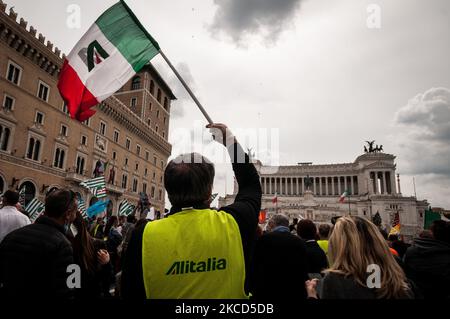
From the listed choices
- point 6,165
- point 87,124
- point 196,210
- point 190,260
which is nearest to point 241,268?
point 190,260

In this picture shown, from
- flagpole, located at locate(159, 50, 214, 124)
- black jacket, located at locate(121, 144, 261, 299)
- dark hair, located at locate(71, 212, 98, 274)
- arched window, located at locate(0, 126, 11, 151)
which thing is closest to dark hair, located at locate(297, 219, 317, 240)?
flagpole, located at locate(159, 50, 214, 124)

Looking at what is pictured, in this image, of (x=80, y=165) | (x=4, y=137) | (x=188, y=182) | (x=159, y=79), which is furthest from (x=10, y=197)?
(x=159, y=79)

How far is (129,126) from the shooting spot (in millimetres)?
35625

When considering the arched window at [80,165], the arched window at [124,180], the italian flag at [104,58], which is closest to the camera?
the italian flag at [104,58]

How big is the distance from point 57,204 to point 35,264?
628mm

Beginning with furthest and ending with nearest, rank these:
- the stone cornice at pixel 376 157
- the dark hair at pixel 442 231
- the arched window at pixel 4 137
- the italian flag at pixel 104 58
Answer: the stone cornice at pixel 376 157 < the arched window at pixel 4 137 < the italian flag at pixel 104 58 < the dark hair at pixel 442 231

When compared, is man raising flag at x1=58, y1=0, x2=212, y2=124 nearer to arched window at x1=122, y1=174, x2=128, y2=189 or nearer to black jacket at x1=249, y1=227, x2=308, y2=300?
black jacket at x1=249, y1=227, x2=308, y2=300

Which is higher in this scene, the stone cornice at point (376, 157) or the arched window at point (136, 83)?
the arched window at point (136, 83)

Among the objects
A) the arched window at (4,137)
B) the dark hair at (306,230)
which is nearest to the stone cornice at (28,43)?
the arched window at (4,137)

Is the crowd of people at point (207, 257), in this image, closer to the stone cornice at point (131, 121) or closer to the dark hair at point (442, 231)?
the dark hair at point (442, 231)

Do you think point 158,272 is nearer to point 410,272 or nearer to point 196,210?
point 196,210

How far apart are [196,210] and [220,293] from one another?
51 cm

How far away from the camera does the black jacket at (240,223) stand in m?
1.56

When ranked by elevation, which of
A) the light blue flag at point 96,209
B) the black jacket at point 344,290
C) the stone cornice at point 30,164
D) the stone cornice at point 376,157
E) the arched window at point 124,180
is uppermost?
the stone cornice at point 376,157
